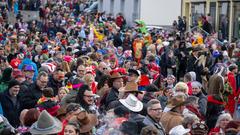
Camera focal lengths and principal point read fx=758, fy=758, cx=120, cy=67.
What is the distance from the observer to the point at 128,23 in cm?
4950

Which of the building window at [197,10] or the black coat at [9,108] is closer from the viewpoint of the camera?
the black coat at [9,108]

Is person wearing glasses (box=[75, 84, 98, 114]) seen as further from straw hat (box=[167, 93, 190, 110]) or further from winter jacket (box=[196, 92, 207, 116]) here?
winter jacket (box=[196, 92, 207, 116])

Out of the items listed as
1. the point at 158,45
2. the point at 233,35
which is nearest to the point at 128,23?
the point at 233,35

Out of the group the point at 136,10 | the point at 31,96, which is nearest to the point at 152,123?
the point at 31,96

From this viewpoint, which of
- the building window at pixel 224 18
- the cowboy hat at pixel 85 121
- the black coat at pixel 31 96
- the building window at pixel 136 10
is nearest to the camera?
the cowboy hat at pixel 85 121

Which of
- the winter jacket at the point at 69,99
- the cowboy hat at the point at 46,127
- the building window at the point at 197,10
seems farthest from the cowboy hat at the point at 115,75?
the building window at the point at 197,10

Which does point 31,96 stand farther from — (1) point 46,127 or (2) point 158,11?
(2) point 158,11

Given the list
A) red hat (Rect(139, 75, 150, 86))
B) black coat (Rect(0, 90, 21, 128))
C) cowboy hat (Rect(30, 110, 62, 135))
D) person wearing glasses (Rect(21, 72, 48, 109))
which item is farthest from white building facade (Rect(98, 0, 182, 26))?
cowboy hat (Rect(30, 110, 62, 135))

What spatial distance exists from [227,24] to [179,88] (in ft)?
86.5

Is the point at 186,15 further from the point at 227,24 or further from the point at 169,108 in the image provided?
the point at 169,108

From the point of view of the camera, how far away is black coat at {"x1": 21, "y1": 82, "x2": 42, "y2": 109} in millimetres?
14164

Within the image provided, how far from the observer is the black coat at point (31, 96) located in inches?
558

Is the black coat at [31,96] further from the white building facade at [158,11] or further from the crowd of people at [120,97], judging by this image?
the white building facade at [158,11]

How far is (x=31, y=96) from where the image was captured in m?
14.4
